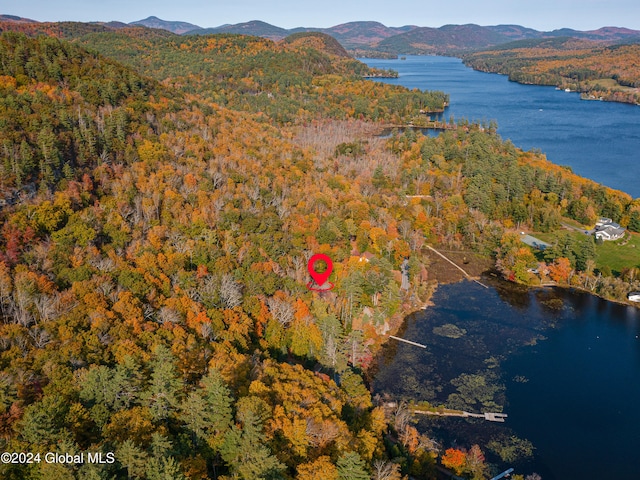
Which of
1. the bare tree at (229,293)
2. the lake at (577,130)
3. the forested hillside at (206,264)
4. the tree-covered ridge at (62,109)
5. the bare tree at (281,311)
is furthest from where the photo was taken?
the lake at (577,130)

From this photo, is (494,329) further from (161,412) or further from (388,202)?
(161,412)

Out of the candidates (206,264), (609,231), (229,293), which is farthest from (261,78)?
(229,293)

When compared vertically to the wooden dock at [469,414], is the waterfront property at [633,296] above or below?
above

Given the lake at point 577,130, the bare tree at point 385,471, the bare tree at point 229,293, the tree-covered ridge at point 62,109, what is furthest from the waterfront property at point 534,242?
the tree-covered ridge at point 62,109

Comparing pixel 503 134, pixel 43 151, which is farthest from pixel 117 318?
pixel 503 134

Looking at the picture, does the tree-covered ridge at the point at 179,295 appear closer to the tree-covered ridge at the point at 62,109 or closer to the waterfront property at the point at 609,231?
the tree-covered ridge at the point at 62,109

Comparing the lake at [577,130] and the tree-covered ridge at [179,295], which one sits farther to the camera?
the lake at [577,130]
